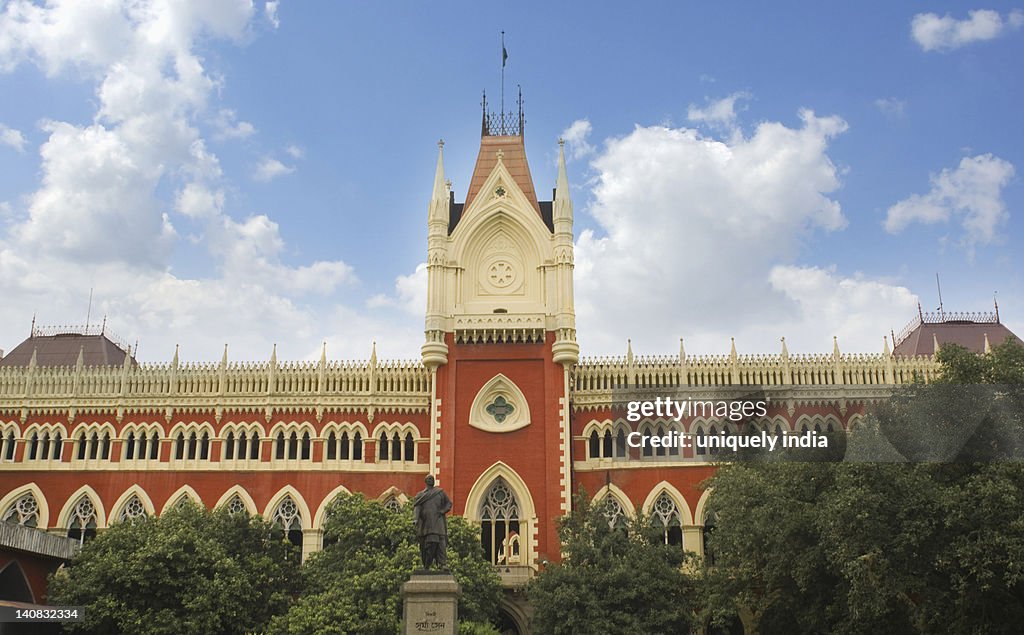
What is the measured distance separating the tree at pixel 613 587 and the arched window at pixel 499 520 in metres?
5.64

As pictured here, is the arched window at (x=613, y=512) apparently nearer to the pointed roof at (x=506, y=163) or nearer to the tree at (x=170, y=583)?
the tree at (x=170, y=583)

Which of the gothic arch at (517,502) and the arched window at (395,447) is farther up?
the arched window at (395,447)

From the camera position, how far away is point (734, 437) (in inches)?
1689

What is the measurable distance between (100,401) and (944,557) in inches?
1349

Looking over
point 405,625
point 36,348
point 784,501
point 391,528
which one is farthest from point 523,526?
point 36,348

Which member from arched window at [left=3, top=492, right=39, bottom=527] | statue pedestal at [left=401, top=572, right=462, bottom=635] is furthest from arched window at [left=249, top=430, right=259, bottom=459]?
statue pedestal at [left=401, top=572, right=462, bottom=635]

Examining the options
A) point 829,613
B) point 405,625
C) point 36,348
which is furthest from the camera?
point 36,348

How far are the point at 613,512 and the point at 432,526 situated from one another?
1745 centimetres

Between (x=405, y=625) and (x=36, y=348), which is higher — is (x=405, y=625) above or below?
below

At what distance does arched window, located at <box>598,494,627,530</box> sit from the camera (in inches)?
A: 1438

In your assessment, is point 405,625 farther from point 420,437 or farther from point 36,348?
point 36,348

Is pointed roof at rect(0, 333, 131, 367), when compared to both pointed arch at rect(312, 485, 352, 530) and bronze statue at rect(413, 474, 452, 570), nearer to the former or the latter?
pointed arch at rect(312, 485, 352, 530)

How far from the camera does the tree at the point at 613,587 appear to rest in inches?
1303

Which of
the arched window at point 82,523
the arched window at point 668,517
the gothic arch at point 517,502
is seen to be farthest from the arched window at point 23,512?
the arched window at point 668,517
